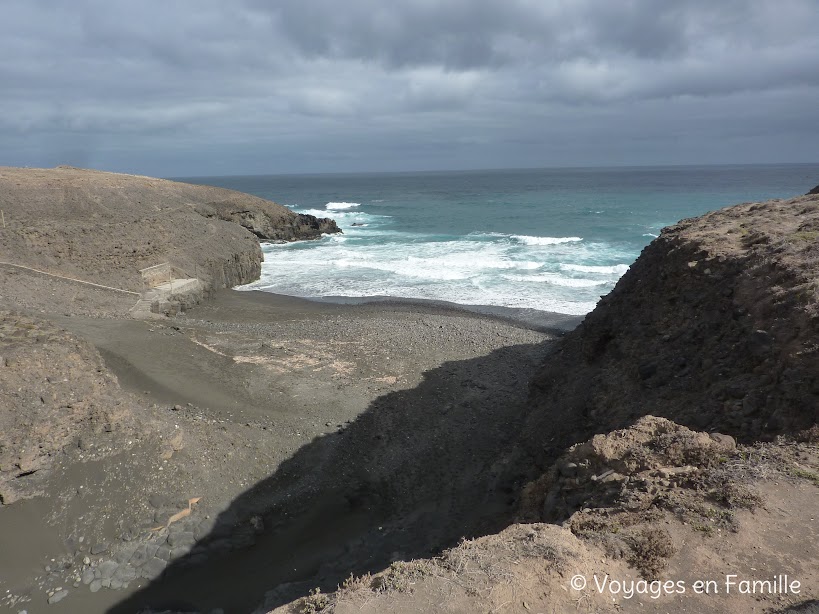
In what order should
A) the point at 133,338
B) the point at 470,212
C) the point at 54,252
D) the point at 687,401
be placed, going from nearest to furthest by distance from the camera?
the point at 687,401, the point at 133,338, the point at 54,252, the point at 470,212

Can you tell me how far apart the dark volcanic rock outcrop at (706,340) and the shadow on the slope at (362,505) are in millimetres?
1808

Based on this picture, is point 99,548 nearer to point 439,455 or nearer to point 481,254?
point 439,455

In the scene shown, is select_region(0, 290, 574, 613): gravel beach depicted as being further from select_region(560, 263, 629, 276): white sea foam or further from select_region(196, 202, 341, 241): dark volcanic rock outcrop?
select_region(196, 202, 341, 241): dark volcanic rock outcrop

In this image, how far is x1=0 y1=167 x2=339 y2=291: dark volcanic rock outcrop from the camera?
26984 mm

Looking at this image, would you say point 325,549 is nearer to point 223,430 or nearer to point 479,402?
point 223,430

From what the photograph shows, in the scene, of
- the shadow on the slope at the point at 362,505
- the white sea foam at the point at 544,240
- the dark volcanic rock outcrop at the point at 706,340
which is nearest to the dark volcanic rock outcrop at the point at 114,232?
the shadow on the slope at the point at 362,505

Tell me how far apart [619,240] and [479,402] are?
39.9m

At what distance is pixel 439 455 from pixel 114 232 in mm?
26418

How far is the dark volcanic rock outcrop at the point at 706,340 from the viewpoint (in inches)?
292

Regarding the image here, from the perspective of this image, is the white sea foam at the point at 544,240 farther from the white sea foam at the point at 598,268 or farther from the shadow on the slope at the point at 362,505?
the shadow on the slope at the point at 362,505

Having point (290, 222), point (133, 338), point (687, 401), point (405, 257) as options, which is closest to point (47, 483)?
point (133, 338)

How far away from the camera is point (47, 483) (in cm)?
1045

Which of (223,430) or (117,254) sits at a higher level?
(117,254)

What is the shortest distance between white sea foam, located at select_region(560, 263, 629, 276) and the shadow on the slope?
22775mm
